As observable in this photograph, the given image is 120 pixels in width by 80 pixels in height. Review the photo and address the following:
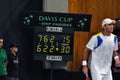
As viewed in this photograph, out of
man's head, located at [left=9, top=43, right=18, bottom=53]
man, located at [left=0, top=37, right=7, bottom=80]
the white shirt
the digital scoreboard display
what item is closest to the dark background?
man's head, located at [left=9, top=43, right=18, bottom=53]

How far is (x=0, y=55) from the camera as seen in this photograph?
12977 mm

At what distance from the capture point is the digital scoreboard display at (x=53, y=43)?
41.9 ft

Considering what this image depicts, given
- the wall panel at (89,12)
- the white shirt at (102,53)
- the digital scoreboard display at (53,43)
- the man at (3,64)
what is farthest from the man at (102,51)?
the wall panel at (89,12)

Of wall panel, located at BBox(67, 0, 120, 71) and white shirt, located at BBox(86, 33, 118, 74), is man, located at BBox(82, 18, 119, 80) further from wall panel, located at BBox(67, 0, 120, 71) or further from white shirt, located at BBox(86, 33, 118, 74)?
wall panel, located at BBox(67, 0, 120, 71)

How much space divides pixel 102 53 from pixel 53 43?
2179 millimetres

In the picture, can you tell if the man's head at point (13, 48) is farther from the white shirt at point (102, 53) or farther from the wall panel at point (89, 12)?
the white shirt at point (102, 53)

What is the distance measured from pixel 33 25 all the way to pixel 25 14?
356 millimetres

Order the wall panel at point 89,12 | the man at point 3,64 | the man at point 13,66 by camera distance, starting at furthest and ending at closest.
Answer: the wall panel at point 89,12, the man at point 13,66, the man at point 3,64

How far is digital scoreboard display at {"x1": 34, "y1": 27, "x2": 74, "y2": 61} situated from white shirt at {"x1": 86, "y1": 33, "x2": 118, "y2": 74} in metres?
2.02

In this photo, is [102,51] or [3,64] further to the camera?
[3,64]

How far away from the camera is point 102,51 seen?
10.9 m

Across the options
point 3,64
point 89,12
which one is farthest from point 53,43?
point 89,12

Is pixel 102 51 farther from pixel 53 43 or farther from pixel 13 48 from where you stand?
pixel 13 48

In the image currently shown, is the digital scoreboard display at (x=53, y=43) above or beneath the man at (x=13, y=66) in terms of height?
above
